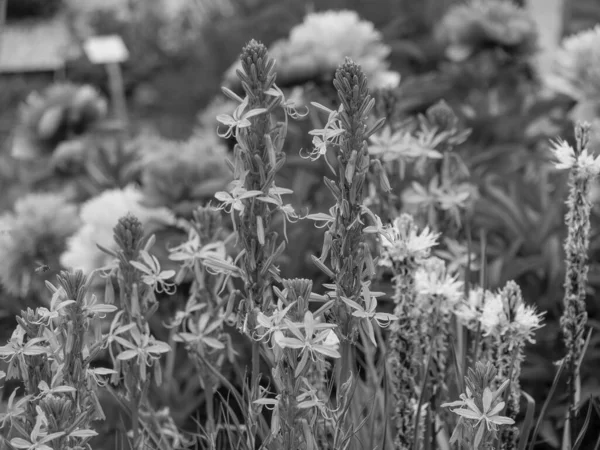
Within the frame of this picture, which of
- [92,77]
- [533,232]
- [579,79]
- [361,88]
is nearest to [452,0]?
[579,79]

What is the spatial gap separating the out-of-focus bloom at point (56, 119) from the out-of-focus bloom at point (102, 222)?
58 centimetres

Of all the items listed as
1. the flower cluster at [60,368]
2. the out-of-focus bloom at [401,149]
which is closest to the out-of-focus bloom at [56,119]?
the out-of-focus bloom at [401,149]

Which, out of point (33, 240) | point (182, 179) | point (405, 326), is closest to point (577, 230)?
point (405, 326)

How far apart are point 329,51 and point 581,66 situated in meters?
0.55

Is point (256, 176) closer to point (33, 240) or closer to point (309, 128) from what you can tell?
point (33, 240)

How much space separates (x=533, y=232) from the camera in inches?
62.5

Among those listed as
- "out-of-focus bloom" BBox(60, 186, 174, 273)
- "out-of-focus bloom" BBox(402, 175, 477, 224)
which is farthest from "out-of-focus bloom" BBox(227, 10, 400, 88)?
"out-of-focus bloom" BBox(402, 175, 477, 224)

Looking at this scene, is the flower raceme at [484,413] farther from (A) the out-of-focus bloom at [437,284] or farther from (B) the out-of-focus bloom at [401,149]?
(B) the out-of-focus bloom at [401,149]

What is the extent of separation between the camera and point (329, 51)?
183cm

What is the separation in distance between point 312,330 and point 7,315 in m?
1.21

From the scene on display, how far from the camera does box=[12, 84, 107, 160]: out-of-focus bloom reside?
2.09 m

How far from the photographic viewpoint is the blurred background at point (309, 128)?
5.09 ft

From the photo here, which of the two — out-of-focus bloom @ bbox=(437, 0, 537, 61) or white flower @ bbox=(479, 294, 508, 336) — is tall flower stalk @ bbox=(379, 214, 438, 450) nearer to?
white flower @ bbox=(479, 294, 508, 336)

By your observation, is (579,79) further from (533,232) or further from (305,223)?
(305,223)
